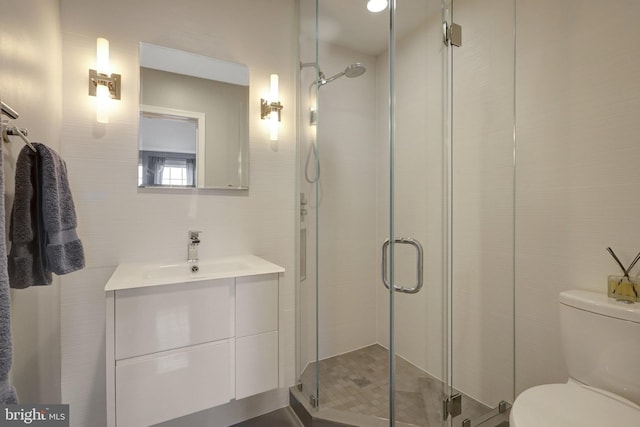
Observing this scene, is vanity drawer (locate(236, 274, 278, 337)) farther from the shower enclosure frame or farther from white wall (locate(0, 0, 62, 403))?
white wall (locate(0, 0, 62, 403))

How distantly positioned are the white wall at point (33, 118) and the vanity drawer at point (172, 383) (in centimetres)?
29

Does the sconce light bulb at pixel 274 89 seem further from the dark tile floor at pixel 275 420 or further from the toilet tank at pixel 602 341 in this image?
the dark tile floor at pixel 275 420

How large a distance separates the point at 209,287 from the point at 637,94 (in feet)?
6.41

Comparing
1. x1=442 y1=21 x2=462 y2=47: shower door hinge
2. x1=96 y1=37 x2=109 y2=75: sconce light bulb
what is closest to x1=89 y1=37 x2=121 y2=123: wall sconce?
x1=96 y1=37 x2=109 y2=75: sconce light bulb

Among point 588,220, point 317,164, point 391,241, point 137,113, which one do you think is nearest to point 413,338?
point 391,241

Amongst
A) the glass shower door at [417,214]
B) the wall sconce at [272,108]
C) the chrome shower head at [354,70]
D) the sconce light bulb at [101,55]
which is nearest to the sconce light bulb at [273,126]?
the wall sconce at [272,108]

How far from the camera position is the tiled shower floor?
1.39 m

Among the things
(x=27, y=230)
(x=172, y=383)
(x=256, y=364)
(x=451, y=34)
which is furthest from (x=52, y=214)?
(x=451, y=34)

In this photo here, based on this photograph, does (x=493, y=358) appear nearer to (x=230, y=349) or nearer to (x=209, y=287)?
(x=230, y=349)

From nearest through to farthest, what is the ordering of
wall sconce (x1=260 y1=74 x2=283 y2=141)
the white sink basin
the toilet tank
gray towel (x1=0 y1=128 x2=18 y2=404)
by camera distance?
gray towel (x1=0 y1=128 x2=18 y2=404) < the toilet tank < the white sink basin < wall sconce (x1=260 y1=74 x2=283 y2=141)

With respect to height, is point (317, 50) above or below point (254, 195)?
above

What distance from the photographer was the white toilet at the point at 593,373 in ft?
3.21

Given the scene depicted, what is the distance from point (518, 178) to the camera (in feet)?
5.19

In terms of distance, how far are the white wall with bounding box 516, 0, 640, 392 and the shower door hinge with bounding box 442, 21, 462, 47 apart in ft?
1.14
